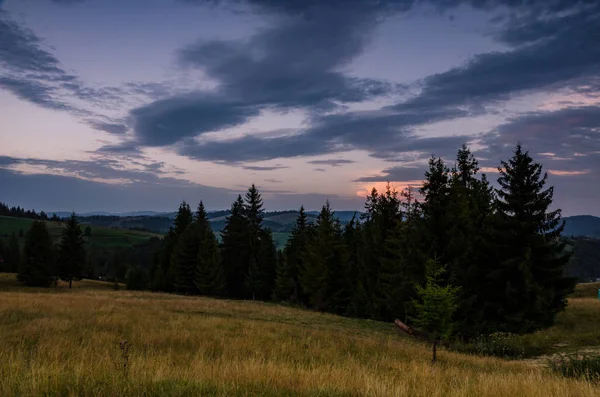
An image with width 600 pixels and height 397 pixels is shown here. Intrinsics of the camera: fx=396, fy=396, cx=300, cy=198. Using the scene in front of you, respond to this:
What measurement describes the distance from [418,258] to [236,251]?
3818cm

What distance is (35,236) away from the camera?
51.2 metres

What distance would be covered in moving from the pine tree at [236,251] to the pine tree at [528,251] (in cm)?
4032

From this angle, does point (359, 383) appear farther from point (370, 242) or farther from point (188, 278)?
point (188, 278)

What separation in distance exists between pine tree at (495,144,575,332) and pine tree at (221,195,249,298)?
132 ft

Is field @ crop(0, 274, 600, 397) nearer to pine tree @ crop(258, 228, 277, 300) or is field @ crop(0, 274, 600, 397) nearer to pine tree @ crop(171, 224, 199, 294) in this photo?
pine tree @ crop(171, 224, 199, 294)

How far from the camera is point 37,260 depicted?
165 ft

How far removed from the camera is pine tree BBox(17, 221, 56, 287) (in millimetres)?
49594

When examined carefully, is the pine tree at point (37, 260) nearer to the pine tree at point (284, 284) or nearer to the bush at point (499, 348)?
the pine tree at point (284, 284)

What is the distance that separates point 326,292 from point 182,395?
151 feet

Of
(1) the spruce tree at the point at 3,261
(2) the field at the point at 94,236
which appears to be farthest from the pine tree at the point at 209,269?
(2) the field at the point at 94,236

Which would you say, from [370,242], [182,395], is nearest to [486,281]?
[370,242]

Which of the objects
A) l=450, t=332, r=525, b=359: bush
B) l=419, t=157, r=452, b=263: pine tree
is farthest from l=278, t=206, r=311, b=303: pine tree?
l=450, t=332, r=525, b=359: bush

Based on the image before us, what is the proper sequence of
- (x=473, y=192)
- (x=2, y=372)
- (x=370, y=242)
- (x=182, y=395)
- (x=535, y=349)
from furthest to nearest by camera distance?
(x=370, y=242)
(x=473, y=192)
(x=535, y=349)
(x=2, y=372)
(x=182, y=395)

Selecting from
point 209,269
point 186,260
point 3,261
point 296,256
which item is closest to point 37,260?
point 186,260
